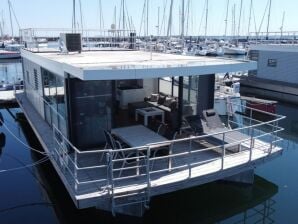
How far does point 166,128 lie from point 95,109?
2216mm

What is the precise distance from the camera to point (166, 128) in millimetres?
10195

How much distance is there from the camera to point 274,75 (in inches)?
1001

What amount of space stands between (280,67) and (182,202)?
60.9 ft

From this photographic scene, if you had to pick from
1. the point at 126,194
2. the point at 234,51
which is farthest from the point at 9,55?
the point at 126,194

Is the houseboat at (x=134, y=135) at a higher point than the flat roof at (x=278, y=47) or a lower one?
lower

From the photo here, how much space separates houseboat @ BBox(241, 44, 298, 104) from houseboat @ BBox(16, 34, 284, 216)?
13.6 m

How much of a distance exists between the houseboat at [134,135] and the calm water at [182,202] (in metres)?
0.62

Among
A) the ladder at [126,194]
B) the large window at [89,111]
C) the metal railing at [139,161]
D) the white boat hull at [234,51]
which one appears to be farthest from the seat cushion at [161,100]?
the white boat hull at [234,51]

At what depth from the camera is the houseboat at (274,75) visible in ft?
76.4

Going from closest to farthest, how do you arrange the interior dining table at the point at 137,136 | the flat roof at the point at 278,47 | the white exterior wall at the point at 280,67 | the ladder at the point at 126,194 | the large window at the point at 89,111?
1. the ladder at the point at 126,194
2. the interior dining table at the point at 137,136
3. the large window at the point at 89,111
4. the flat roof at the point at 278,47
5. the white exterior wall at the point at 280,67

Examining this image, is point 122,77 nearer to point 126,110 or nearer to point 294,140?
point 126,110

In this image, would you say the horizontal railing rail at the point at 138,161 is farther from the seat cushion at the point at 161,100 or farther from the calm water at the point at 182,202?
the seat cushion at the point at 161,100

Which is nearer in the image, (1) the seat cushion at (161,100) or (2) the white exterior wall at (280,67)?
(1) the seat cushion at (161,100)

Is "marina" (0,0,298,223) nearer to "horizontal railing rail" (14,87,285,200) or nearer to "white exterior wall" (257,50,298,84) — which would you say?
"horizontal railing rail" (14,87,285,200)
